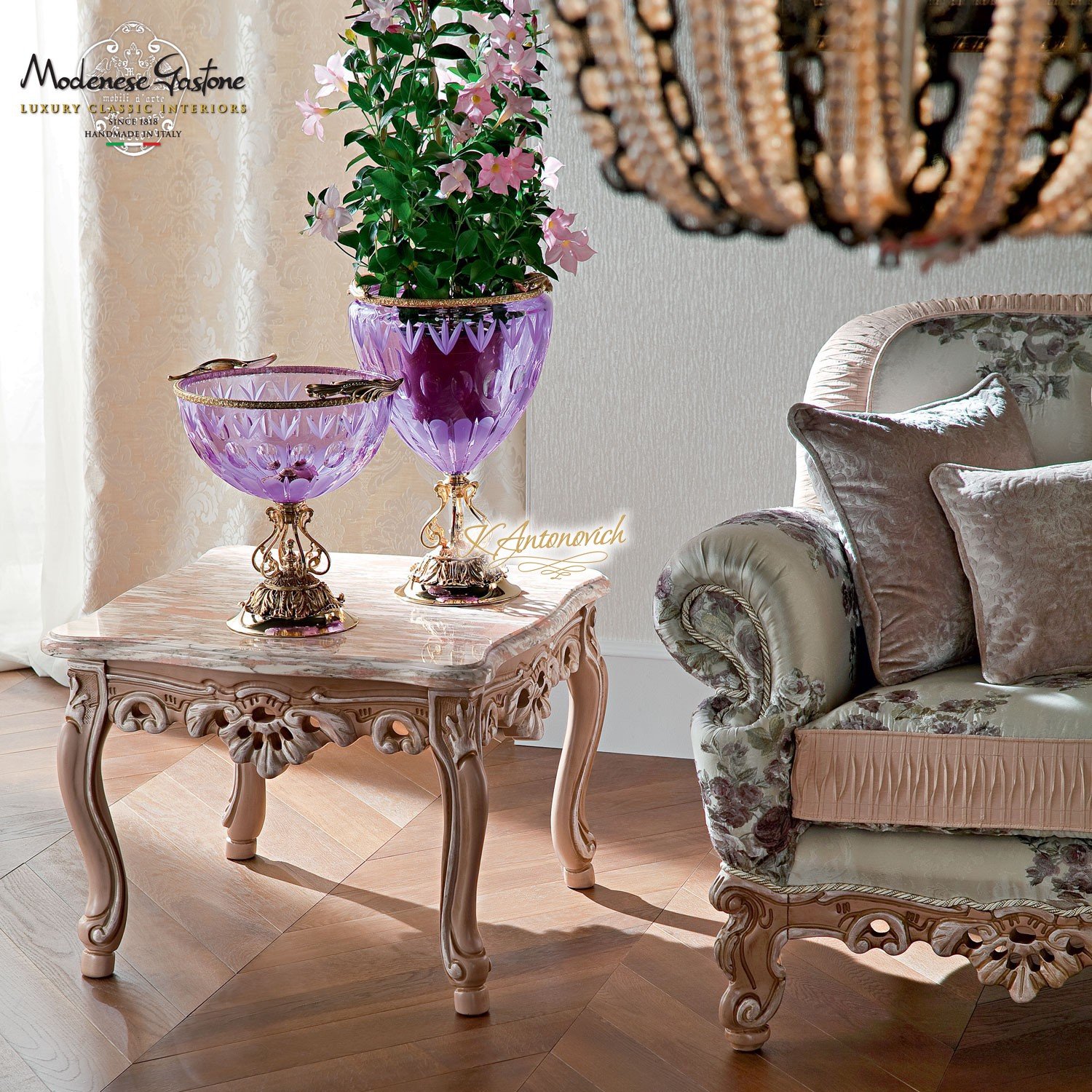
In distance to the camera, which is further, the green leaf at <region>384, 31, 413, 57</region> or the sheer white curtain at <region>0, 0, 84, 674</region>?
the sheer white curtain at <region>0, 0, 84, 674</region>

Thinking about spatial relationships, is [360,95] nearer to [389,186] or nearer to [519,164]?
[389,186]

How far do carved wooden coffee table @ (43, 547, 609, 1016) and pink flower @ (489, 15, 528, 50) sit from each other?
714 millimetres

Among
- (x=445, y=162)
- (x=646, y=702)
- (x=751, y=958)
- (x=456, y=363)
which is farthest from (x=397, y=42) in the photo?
(x=646, y=702)

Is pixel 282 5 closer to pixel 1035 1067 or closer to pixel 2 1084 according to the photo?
pixel 2 1084

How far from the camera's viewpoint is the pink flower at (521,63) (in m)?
1.58

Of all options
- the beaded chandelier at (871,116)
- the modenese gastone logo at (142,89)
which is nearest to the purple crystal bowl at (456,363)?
the beaded chandelier at (871,116)

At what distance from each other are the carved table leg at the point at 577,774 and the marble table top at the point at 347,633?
6.1 inches

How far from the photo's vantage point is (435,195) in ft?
5.37

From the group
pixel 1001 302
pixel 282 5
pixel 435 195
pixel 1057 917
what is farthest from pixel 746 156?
pixel 282 5

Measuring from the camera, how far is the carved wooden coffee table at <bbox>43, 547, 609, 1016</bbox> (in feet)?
5.26

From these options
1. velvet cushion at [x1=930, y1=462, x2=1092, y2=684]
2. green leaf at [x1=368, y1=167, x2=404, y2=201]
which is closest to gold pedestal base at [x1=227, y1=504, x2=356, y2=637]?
green leaf at [x1=368, y1=167, x2=404, y2=201]

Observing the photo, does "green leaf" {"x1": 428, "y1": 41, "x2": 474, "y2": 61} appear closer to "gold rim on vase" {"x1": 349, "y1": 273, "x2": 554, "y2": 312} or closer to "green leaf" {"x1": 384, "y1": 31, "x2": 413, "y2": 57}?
"green leaf" {"x1": 384, "y1": 31, "x2": 413, "y2": 57}

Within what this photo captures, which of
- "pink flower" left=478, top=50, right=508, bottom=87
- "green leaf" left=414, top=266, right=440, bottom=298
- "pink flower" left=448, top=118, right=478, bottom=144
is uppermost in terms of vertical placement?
"pink flower" left=478, top=50, right=508, bottom=87

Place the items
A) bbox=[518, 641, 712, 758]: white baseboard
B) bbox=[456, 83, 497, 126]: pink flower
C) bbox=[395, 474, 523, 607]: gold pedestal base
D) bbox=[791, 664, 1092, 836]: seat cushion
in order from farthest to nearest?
bbox=[518, 641, 712, 758]: white baseboard → bbox=[395, 474, 523, 607]: gold pedestal base → bbox=[456, 83, 497, 126]: pink flower → bbox=[791, 664, 1092, 836]: seat cushion
